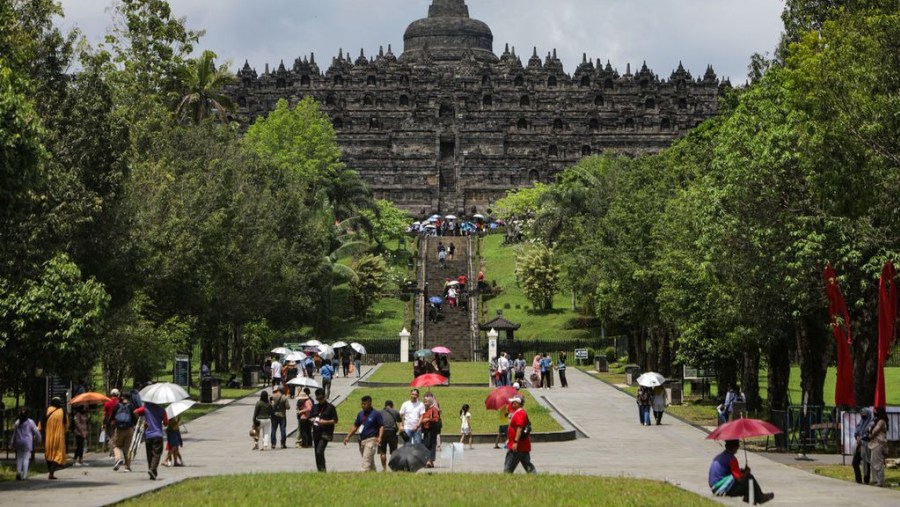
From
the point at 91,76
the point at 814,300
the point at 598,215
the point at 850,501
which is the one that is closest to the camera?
the point at 850,501

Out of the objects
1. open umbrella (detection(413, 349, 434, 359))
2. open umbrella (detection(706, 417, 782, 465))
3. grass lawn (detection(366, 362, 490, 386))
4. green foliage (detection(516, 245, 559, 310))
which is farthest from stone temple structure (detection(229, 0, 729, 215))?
open umbrella (detection(706, 417, 782, 465))

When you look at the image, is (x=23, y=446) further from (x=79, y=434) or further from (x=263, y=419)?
(x=263, y=419)

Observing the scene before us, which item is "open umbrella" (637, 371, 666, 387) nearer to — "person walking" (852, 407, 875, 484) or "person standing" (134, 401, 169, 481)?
"person walking" (852, 407, 875, 484)

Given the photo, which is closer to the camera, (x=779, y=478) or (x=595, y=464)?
(x=779, y=478)

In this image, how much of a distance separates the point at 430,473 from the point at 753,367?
2115 centimetres

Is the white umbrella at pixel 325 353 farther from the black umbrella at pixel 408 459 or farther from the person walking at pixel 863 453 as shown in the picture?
the person walking at pixel 863 453

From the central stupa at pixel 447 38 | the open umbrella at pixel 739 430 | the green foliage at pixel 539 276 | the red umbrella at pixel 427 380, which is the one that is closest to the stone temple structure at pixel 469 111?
the central stupa at pixel 447 38

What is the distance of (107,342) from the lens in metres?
43.5

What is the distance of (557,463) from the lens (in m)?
30.9

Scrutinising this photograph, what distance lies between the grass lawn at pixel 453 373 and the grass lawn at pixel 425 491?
32.0 meters

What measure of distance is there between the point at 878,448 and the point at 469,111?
122m

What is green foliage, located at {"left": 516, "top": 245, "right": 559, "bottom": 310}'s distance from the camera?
8544 cm

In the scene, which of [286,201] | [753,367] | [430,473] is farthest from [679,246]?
[286,201]

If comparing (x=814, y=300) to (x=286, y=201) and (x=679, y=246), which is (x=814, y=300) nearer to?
(x=679, y=246)
